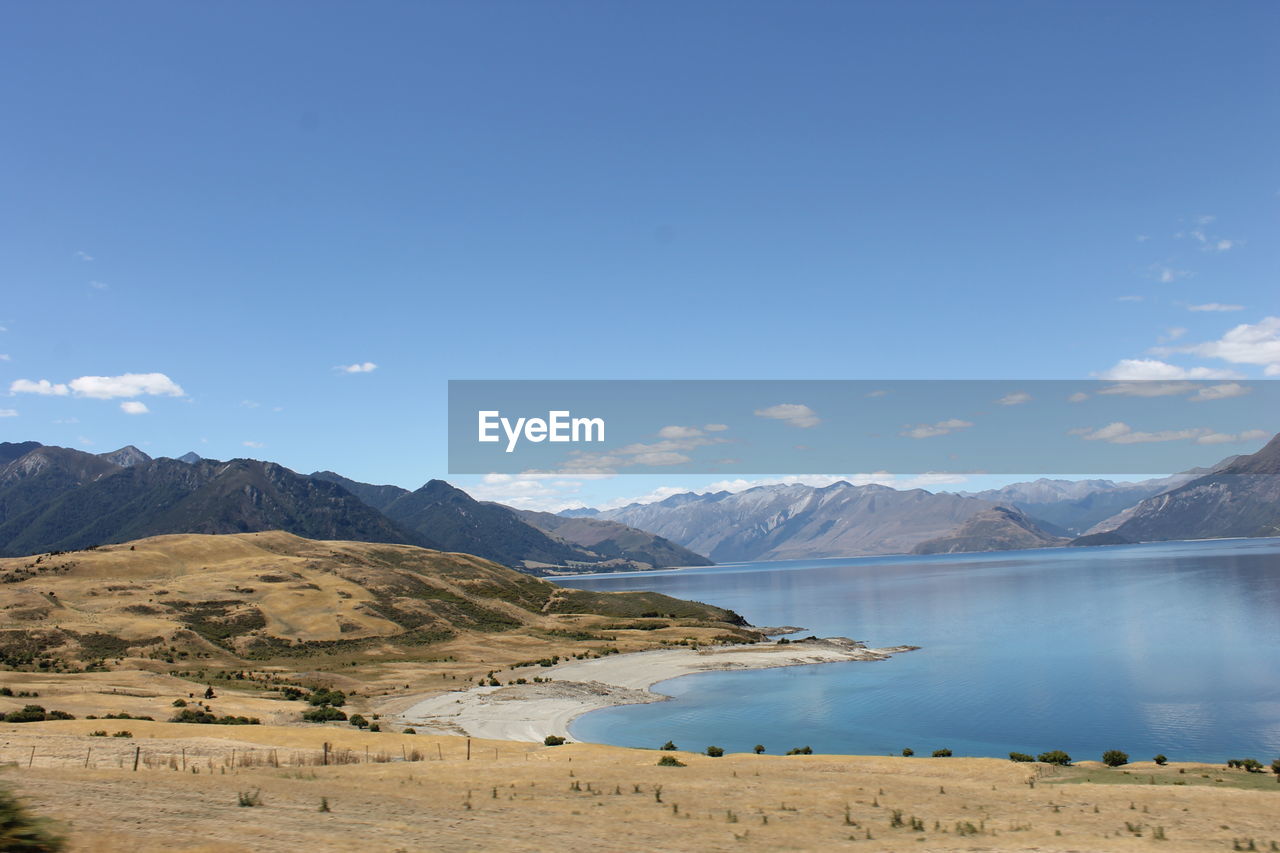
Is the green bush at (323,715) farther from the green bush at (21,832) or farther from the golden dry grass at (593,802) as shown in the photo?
the green bush at (21,832)

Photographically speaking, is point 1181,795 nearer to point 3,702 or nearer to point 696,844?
point 696,844

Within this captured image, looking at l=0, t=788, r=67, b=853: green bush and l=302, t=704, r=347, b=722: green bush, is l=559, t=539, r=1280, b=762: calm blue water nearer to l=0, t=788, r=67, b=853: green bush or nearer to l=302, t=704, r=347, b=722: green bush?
l=302, t=704, r=347, b=722: green bush

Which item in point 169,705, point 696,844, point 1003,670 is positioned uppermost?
point 696,844

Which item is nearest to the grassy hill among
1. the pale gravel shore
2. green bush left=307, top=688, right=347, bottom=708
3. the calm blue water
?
the pale gravel shore

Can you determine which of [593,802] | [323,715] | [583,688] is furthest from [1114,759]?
[583,688]

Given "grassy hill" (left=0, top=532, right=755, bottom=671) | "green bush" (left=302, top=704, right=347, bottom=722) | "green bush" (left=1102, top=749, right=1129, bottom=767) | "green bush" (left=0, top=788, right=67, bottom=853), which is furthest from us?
"grassy hill" (left=0, top=532, right=755, bottom=671)

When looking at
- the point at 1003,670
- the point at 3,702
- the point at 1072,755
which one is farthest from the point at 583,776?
the point at 1003,670
